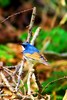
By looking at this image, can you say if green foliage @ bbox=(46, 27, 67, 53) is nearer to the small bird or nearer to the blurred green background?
the blurred green background

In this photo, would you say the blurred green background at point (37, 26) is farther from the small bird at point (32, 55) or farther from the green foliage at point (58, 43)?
the small bird at point (32, 55)

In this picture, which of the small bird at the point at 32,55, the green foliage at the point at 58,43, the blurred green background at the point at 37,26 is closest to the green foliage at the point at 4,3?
the blurred green background at the point at 37,26

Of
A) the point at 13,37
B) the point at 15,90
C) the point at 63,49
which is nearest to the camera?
the point at 15,90

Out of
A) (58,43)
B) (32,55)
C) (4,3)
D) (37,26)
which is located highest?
(4,3)

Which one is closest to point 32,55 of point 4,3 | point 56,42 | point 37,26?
point 56,42

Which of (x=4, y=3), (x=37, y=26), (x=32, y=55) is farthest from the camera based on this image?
(x=4, y=3)

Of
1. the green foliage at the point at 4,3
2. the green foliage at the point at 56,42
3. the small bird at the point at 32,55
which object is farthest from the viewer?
the green foliage at the point at 4,3

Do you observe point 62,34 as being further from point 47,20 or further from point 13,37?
point 47,20

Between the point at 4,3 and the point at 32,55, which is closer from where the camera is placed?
the point at 32,55

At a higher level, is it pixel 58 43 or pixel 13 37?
pixel 13 37

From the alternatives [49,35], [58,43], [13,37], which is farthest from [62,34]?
[13,37]

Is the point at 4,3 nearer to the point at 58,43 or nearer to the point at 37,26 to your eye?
the point at 37,26
